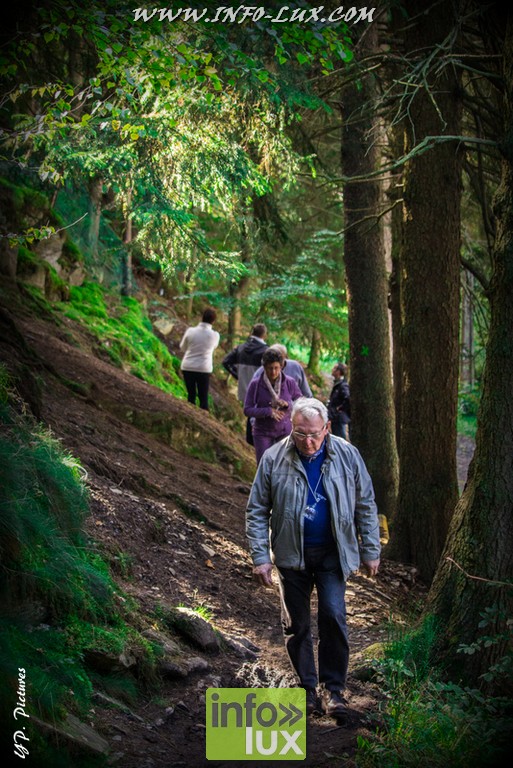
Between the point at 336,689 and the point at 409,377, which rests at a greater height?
the point at 409,377

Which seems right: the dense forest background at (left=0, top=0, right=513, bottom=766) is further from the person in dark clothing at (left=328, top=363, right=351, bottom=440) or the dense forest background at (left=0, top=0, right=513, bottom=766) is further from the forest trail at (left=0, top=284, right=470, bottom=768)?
the person in dark clothing at (left=328, top=363, right=351, bottom=440)

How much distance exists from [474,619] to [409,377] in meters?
3.76

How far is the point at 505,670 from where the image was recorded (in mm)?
4473

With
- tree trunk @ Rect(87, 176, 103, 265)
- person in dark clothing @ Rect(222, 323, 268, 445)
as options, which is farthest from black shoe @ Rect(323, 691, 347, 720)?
tree trunk @ Rect(87, 176, 103, 265)

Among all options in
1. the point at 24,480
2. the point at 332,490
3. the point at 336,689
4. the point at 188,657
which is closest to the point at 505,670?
the point at 336,689

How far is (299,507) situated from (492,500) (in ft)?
4.85

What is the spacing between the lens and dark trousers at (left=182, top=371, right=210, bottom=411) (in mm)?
14469

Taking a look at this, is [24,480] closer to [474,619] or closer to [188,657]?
[188,657]

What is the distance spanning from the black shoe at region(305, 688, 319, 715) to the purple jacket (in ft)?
13.0

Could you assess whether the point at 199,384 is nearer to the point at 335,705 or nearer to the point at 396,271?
the point at 396,271

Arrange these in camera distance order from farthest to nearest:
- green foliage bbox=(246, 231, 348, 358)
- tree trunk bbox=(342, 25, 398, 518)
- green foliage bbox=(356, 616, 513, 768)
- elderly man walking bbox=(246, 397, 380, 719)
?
1. green foliage bbox=(246, 231, 348, 358)
2. tree trunk bbox=(342, 25, 398, 518)
3. elderly man walking bbox=(246, 397, 380, 719)
4. green foliage bbox=(356, 616, 513, 768)

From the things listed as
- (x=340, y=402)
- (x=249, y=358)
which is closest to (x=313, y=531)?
(x=249, y=358)

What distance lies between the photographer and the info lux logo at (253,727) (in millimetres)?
4371

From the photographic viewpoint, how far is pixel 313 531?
509 cm
